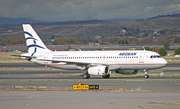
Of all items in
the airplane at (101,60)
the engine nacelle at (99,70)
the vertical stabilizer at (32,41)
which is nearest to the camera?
the engine nacelle at (99,70)

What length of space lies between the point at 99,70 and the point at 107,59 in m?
2.70

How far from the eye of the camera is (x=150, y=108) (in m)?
18.6

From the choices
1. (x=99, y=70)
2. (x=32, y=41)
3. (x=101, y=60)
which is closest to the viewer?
(x=99, y=70)

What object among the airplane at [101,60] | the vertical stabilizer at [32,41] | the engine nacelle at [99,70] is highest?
the vertical stabilizer at [32,41]

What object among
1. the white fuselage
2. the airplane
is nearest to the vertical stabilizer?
the airplane

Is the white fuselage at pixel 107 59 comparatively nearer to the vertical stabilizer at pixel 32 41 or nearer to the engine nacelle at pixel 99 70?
the engine nacelle at pixel 99 70

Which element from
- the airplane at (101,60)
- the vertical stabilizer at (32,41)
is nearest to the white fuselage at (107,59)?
the airplane at (101,60)

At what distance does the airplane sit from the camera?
44156mm

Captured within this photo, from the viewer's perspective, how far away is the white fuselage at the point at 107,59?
145 feet

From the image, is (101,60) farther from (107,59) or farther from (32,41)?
(32,41)

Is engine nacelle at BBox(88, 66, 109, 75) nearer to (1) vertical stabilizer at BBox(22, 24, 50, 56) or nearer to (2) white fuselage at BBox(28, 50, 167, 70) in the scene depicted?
(2) white fuselage at BBox(28, 50, 167, 70)

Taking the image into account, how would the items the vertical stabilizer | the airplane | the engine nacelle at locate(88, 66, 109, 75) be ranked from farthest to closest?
the vertical stabilizer < the airplane < the engine nacelle at locate(88, 66, 109, 75)

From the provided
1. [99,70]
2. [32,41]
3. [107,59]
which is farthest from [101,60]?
[32,41]

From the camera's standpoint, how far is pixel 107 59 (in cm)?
4569
